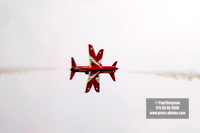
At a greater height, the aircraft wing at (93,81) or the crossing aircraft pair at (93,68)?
the crossing aircraft pair at (93,68)

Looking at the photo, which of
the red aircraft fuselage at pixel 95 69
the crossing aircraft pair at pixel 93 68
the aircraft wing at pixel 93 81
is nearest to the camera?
the red aircraft fuselage at pixel 95 69

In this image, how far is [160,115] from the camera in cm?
7269

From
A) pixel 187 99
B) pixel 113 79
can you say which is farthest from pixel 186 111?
pixel 113 79

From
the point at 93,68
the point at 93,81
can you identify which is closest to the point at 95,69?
the point at 93,68

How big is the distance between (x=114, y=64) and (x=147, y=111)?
42.3 ft

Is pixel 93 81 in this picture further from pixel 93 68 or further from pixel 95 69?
pixel 93 68

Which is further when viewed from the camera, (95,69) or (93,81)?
(93,81)

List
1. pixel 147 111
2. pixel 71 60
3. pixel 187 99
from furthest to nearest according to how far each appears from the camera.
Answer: pixel 187 99
pixel 147 111
pixel 71 60

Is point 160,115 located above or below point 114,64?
below

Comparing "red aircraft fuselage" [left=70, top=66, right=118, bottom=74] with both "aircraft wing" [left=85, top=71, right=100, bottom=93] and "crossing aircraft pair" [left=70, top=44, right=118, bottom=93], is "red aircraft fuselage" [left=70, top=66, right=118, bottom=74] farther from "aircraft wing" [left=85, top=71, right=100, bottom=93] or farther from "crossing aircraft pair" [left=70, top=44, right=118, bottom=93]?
"aircraft wing" [left=85, top=71, right=100, bottom=93]

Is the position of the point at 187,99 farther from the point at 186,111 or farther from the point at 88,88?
the point at 88,88

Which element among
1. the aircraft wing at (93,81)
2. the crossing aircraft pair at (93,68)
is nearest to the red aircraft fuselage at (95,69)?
the crossing aircraft pair at (93,68)

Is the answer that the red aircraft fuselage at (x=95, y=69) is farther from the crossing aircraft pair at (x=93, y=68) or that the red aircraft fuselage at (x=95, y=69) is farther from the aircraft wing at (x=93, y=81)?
the aircraft wing at (x=93, y=81)

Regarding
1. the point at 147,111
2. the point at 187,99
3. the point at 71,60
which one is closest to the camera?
the point at 71,60
